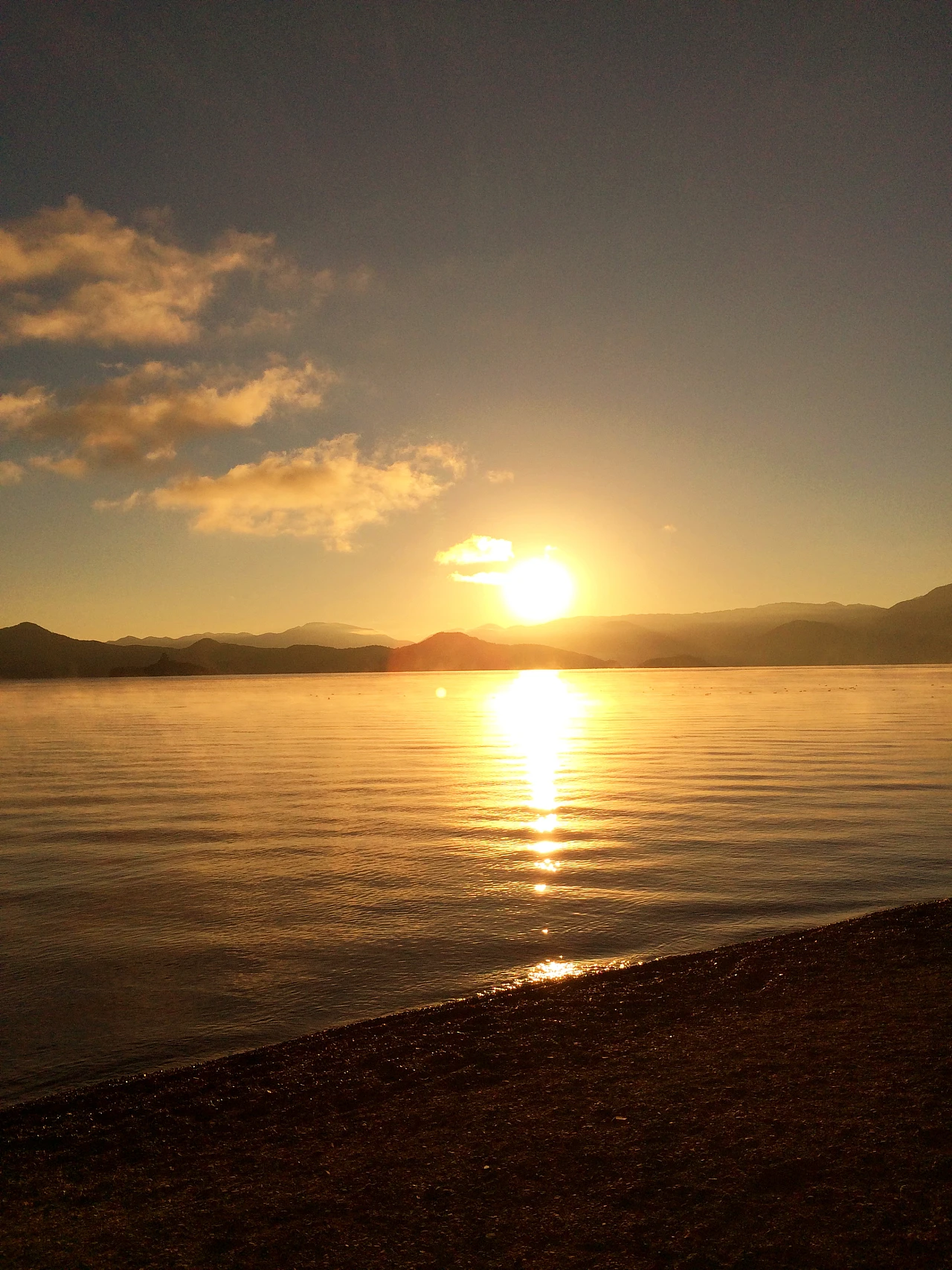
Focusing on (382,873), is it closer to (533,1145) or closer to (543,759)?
(533,1145)

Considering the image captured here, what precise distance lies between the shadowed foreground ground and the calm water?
1.28 metres

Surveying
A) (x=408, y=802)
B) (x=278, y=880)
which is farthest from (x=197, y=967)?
(x=408, y=802)

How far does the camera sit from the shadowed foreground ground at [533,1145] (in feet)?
14.2

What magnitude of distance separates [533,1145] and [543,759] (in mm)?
26309

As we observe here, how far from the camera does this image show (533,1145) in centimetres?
519

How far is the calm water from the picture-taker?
8.32 metres

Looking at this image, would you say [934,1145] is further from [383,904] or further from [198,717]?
[198,717]

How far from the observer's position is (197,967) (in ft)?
30.5

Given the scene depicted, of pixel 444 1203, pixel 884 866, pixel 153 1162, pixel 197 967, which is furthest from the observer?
pixel 884 866

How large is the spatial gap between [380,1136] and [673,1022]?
2724 mm

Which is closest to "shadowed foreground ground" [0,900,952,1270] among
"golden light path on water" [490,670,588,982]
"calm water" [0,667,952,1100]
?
"calm water" [0,667,952,1100]

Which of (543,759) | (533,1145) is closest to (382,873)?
(533,1145)

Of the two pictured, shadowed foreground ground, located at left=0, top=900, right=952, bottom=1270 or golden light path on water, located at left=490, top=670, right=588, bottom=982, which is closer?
shadowed foreground ground, located at left=0, top=900, right=952, bottom=1270

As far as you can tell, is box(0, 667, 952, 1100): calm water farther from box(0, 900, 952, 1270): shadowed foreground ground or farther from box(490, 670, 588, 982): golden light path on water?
box(0, 900, 952, 1270): shadowed foreground ground
